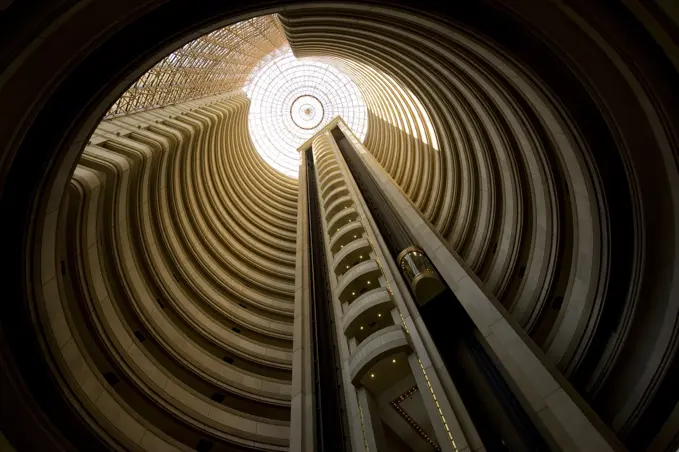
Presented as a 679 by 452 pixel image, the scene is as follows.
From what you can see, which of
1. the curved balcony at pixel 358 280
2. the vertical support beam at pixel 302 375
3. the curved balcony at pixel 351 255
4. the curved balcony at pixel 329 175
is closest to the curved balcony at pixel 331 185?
the curved balcony at pixel 329 175

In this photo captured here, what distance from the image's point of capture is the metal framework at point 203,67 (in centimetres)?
2541

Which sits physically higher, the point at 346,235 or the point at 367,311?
the point at 346,235

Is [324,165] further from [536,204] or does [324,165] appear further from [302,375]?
[536,204]

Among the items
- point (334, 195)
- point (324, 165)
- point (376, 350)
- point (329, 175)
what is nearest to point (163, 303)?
point (376, 350)

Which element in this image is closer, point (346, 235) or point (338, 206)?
point (346, 235)

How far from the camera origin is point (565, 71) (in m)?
8.27

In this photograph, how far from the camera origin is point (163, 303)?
19719 mm

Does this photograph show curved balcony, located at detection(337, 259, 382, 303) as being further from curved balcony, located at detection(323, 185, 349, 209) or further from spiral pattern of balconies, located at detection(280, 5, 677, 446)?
curved balcony, located at detection(323, 185, 349, 209)

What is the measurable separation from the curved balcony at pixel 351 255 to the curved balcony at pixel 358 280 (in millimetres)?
2203

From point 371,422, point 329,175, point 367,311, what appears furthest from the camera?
point 329,175

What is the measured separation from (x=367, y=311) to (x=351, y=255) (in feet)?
20.2

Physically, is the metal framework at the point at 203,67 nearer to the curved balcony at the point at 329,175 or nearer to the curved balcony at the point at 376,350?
the curved balcony at the point at 329,175

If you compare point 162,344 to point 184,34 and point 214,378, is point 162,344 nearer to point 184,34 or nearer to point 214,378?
point 214,378

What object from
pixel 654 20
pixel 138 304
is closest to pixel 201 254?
pixel 138 304
